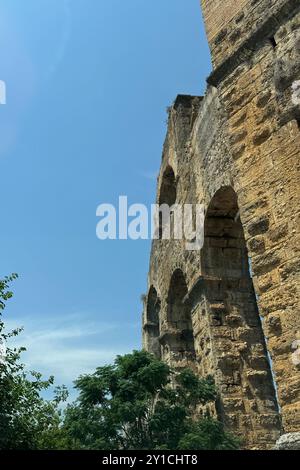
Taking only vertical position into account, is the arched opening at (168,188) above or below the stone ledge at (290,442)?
above

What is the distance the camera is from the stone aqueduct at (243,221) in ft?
13.6

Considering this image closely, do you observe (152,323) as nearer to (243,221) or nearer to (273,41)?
(243,221)

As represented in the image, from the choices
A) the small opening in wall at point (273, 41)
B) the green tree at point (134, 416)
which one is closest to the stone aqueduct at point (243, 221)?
the small opening in wall at point (273, 41)

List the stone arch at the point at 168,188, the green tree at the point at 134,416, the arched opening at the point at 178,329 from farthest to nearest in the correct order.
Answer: the stone arch at the point at 168,188 < the arched opening at the point at 178,329 < the green tree at the point at 134,416

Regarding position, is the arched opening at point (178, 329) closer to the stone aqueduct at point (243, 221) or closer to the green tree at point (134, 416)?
the stone aqueduct at point (243, 221)

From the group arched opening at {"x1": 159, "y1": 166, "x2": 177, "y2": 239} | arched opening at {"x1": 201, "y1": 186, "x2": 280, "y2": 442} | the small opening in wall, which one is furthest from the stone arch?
the small opening in wall

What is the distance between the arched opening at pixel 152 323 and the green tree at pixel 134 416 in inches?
288

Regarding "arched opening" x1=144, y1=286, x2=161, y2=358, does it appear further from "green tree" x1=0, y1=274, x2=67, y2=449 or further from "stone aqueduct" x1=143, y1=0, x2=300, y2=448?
"green tree" x1=0, y1=274, x2=67, y2=449

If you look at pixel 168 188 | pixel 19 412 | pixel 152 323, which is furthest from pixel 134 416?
pixel 152 323

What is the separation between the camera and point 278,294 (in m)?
4.11

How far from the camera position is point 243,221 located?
4.68 meters

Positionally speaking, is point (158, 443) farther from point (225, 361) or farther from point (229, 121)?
point (229, 121)
